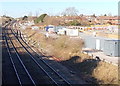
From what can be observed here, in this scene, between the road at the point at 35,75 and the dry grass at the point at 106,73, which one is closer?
the road at the point at 35,75

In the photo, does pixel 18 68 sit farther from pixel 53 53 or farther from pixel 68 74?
pixel 53 53

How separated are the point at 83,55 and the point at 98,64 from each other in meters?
4.52

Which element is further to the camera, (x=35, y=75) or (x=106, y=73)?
(x=35, y=75)

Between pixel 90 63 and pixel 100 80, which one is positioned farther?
pixel 90 63

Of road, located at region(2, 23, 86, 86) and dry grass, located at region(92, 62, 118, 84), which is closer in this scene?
road, located at region(2, 23, 86, 86)

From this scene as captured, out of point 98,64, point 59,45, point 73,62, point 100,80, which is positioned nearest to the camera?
point 100,80

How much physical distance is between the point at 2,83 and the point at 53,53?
47.2 ft

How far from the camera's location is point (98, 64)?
1925 centimetres

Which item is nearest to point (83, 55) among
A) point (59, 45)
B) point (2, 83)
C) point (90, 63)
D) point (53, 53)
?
point (90, 63)

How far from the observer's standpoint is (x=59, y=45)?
3125cm

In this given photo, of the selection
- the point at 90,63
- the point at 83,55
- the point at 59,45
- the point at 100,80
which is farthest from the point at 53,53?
the point at 100,80

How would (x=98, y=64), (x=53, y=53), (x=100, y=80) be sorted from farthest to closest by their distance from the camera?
1. (x=53, y=53)
2. (x=98, y=64)
3. (x=100, y=80)

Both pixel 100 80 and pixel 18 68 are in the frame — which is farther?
pixel 18 68

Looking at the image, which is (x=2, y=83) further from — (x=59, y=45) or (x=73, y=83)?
(x=59, y=45)
